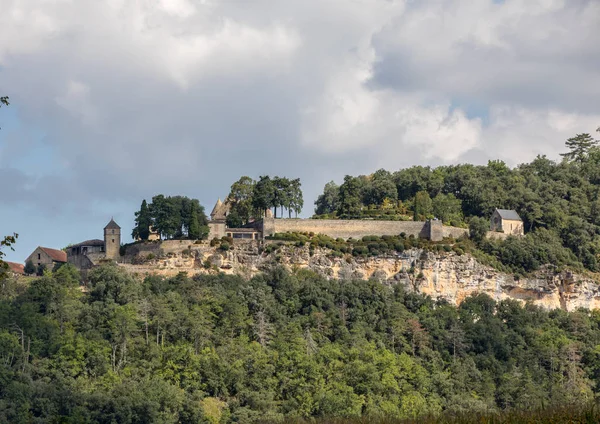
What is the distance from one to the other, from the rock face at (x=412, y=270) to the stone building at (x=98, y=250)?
201 cm

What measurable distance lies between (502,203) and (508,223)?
9.50ft

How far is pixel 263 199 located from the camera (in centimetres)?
8519

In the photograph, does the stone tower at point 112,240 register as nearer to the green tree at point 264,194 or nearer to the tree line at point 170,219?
the tree line at point 170,219

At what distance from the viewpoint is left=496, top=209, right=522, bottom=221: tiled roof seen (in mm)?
89500

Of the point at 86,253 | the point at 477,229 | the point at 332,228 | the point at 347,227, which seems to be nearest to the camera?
the point at 86,253

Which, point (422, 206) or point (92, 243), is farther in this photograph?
point (422, 206)

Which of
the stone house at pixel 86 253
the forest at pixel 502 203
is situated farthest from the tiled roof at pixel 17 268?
the forest at pixel 502 203

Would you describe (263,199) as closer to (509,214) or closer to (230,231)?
(230,231)

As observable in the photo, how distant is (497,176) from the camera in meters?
99.0

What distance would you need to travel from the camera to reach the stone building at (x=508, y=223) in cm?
8912

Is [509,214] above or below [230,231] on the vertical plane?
above

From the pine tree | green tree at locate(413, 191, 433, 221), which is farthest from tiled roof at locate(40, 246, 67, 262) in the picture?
green tree at locate(413, 191, 433, 221)

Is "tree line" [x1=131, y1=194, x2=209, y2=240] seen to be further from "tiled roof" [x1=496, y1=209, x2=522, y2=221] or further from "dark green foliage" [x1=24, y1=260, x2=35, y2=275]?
"tiled roof" [x1=496, y1=209, x2=522, y2=221]

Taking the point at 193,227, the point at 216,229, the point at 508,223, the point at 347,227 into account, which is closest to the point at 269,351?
the point at 193,227
